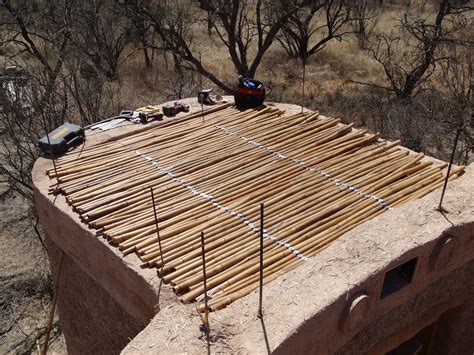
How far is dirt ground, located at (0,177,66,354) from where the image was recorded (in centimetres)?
852

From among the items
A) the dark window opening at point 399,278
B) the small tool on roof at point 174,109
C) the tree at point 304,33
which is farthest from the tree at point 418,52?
the dark window opening at point 399,278

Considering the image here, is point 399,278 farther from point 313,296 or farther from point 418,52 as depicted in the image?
point 418,52

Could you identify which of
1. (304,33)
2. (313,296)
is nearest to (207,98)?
(313,296)

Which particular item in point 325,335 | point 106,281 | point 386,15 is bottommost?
point 386,15

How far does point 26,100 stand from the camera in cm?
1070

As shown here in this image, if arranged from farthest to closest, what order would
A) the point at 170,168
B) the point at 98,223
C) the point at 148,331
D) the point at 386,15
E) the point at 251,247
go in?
1. the point at 386,15
2. the point at 170,168
3. the point at 98,223
4. the point at 251,247
5. the point at 148,331

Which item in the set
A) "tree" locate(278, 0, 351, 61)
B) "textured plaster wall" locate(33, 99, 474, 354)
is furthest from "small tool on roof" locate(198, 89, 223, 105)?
"tree" locate(278, 0, 351, 61)

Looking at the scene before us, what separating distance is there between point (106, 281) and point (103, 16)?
1705 centimetres

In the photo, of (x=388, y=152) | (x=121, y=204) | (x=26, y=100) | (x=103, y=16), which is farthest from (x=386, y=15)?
(x=121, y=204)

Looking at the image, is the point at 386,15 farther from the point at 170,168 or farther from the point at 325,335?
the point at 325,335

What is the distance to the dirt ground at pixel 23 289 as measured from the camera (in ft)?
27.9

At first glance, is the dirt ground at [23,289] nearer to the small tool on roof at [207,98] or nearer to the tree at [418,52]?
the small tool on roof at [207,98]

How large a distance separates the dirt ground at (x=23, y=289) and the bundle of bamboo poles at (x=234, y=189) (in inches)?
181

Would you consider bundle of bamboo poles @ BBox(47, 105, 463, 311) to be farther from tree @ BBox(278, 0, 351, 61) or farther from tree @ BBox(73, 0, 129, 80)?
tree @ BBox(278, 0, 351, 61)
